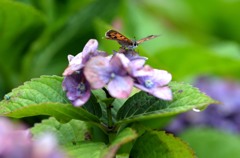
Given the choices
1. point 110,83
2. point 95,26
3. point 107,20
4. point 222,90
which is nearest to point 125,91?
point 110,83

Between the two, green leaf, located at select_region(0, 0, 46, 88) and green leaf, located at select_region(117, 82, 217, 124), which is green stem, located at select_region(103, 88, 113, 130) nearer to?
green leaf, located at select_region(117, 82, 217, 124)

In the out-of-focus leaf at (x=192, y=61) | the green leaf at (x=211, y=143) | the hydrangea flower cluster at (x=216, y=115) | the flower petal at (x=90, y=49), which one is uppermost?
the out-of-focus leaf at (x=192, y=61)

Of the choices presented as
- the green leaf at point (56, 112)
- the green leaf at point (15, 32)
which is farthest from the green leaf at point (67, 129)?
the green leaf at point (15, 32)

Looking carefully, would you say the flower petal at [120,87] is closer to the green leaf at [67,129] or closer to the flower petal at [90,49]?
the flower petal at [90,49]

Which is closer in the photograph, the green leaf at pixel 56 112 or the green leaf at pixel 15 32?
the green leaf at pixel 56 112

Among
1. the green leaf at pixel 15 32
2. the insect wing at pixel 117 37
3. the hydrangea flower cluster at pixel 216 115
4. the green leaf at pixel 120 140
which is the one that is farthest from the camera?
the hydrangea flower cluster at pixel 216 115

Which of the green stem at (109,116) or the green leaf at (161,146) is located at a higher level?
the green stem at (109,116)

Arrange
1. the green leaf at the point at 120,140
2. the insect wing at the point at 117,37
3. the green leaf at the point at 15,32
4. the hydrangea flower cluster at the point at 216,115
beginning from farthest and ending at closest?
the hydrangea flower cluster at the point at 216,115 → the green leaf at the point at 15,32 → the insect wing at the point at 117,37 → the green leaf at the point at 120,140
